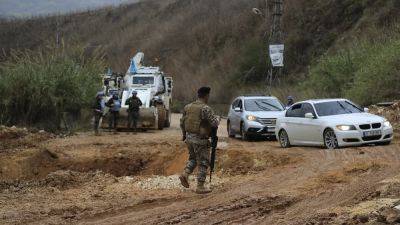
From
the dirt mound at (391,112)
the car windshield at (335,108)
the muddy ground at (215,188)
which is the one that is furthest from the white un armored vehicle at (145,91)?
the car windshield at (335,108)

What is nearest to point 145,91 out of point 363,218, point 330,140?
point 330,140

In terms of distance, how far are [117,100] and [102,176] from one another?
14.3 m

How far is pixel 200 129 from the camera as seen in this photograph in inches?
486

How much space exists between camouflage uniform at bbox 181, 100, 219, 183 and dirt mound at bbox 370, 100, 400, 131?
1423cm

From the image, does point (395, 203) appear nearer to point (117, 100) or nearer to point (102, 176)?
point (102, 176)

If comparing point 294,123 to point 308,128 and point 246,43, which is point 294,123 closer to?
point 308,128

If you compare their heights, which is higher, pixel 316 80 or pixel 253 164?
pixel 316 80

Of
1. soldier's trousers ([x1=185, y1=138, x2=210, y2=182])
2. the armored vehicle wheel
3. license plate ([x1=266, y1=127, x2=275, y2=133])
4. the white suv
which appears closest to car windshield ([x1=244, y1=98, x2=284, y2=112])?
the white suv

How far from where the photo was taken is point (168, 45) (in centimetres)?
8631

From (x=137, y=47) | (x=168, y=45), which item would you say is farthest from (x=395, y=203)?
(x=137, y=47)

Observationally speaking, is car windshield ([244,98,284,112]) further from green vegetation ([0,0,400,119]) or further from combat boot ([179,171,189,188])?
combat boot ([179,171,189,188])

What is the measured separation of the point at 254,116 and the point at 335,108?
4972 mm

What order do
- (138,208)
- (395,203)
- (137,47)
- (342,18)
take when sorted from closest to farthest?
(395,203)
(138,208)
(342,18)
(137,47)

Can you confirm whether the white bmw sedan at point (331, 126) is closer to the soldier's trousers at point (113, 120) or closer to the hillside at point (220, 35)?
the soldier's trousers at point (113, 120)
